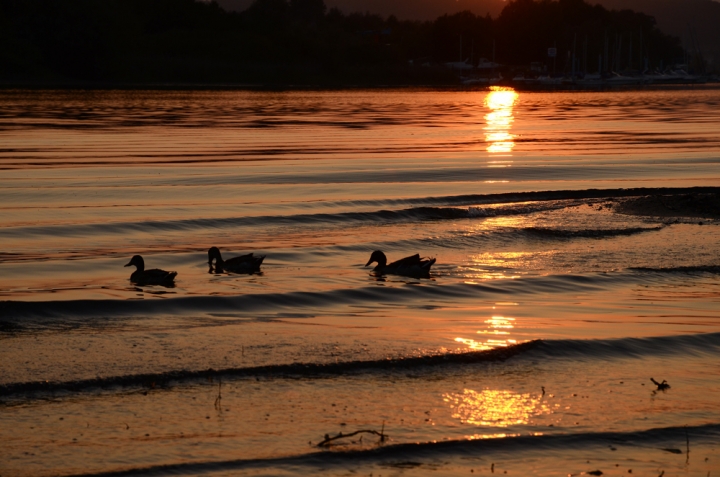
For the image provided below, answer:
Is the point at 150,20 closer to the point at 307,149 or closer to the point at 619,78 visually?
the point at 619,78

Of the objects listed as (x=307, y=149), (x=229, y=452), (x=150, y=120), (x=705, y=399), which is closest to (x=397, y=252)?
(x=705, y=399)

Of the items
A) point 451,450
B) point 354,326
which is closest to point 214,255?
point 354,326

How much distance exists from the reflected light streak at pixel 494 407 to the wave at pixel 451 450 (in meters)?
0.43

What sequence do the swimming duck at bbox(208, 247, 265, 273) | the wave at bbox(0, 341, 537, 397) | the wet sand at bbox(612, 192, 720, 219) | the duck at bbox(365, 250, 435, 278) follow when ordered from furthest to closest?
1. the wet sand at bbox(612, 192, 720, 219)
2. the swimming duck at bbox(208, 247, 265, 273)
3. the duck at bbox(365, 250, 435, 278)
4. the wave at bbox(0, 341, 537, 397)

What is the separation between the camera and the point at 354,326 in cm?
1192

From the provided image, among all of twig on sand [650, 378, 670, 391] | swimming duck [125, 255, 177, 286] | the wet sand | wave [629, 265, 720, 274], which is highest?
the wet sand

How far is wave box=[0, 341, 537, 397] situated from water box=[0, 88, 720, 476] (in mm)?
23

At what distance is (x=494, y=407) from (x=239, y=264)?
6.69 m

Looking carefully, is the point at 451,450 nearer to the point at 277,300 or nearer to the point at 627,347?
the point at 627,347

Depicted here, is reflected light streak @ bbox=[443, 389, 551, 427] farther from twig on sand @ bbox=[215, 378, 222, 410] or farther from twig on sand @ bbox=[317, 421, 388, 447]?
twig on sand @ bbox=[215, 378, 222, 410]

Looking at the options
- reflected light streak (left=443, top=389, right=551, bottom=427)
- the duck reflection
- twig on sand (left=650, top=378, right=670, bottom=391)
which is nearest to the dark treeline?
the duck reflection

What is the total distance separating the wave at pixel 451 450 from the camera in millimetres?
7645

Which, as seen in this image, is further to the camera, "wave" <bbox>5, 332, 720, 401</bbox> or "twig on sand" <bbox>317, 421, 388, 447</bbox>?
"wave" <bbox>5, 332, 720, 401</bbox>

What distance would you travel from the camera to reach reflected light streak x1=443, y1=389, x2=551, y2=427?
343 inches
